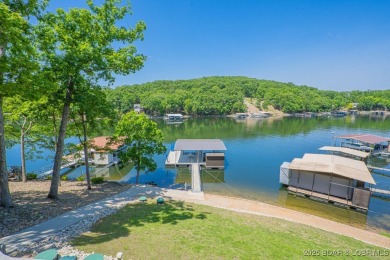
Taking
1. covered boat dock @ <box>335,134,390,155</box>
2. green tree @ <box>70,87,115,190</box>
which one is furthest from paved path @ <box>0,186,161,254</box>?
covered boat dock @ <box>335,134,390,155</box>

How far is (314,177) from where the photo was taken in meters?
22.2

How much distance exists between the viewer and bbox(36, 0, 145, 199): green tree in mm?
11211

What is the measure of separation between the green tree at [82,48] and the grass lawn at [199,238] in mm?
6598

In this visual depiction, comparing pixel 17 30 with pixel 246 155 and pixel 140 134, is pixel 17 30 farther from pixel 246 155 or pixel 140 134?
pixel 246 155

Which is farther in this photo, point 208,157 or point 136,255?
point 208,157

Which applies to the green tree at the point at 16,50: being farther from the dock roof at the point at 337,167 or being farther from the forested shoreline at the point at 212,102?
the forested shoreline at the point at 212,102

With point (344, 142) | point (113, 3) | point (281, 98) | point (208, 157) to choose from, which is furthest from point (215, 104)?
point (113, 3)

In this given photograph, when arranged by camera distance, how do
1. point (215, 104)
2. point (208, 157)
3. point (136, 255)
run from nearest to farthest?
1. point (136, 255)
2. point (208, 157)
3. point (215, 104)

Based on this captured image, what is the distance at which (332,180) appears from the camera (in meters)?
21.2

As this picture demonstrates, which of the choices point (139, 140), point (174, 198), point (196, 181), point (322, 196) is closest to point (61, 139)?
point (174, 198)

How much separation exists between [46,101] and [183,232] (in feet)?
36.1

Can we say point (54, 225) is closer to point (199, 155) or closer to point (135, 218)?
point (135, 218)

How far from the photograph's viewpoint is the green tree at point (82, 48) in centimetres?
1121

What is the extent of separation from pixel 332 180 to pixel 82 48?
23204mm
